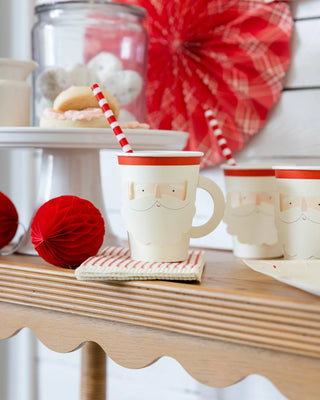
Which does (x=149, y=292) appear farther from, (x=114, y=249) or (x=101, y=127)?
(x=101, y=127)

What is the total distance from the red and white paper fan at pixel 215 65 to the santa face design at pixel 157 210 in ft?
1.21

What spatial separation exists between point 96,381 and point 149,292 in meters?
0.27

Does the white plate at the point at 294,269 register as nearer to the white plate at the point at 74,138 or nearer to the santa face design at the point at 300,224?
the santa face design at the point at 300,224

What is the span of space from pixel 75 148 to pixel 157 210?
0.78 feet

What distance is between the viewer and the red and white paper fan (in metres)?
0.95

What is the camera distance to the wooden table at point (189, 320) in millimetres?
535

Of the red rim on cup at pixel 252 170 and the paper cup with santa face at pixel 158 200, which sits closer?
the paper cup with santa face at pixel 158 200

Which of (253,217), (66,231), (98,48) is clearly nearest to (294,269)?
(253,217)

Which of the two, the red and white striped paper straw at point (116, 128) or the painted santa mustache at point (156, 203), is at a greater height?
the red and white striped paper straw at point (116, 128)

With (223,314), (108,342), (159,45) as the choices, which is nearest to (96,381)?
(108,342)

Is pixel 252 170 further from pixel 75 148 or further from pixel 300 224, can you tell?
pixel 75 148

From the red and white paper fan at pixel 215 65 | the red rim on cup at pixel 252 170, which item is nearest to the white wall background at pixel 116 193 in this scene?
the red and white paper fan at pixel 215 65

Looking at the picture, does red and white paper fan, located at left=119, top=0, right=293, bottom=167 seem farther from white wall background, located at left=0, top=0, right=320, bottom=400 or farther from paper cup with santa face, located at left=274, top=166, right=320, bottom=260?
paper cup with santa face, located at left=274, top=166, right=320, bottom=260

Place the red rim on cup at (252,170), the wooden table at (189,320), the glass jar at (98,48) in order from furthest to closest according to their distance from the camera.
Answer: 1. the glass jar at (98,48)
2. the red rim on cup at (252,170)
3. the wooden table at (189,320)
